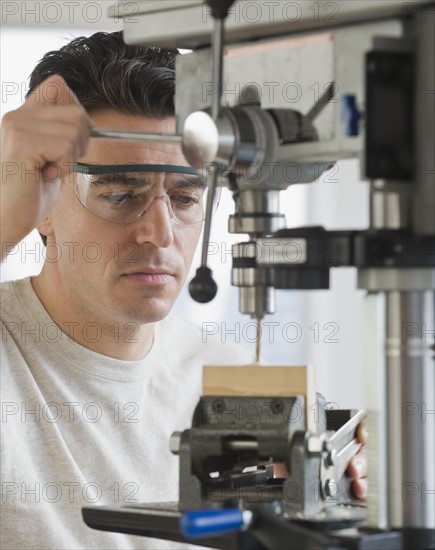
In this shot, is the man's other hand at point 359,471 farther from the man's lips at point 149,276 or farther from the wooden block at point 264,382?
the man's lips at point 149,276

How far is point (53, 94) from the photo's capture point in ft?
5.10

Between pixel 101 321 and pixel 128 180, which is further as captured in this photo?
pixel 101 321

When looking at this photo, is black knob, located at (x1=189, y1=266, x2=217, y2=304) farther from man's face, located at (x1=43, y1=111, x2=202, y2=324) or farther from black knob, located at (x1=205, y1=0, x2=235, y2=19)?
man's face, located at (x1=43, y1=111, x2=202, y2=324)

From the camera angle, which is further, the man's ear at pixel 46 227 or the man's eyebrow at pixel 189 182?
the man's ear at pixel 46 227

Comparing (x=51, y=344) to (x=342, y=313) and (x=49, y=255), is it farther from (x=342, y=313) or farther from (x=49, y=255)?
(x=342, y=313)

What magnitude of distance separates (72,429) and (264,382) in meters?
0.88

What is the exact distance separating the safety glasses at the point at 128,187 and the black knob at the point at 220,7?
71cm

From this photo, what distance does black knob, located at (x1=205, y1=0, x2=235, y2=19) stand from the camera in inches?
43.1

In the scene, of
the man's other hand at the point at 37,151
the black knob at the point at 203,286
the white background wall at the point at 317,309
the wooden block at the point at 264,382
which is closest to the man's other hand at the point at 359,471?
the wooden block at the point at 264,382

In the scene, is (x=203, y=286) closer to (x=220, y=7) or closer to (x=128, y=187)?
(x=220, y=7)

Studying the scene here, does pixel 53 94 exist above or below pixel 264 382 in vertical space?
above

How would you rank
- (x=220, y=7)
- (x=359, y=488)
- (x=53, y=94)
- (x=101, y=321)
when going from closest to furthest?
(x=220, y=7)
(x=359, y=488)
(x=53, y=94)
(x=101, y=321)

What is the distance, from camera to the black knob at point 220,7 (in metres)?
1.10

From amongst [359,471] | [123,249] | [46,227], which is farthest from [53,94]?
[359,471]
